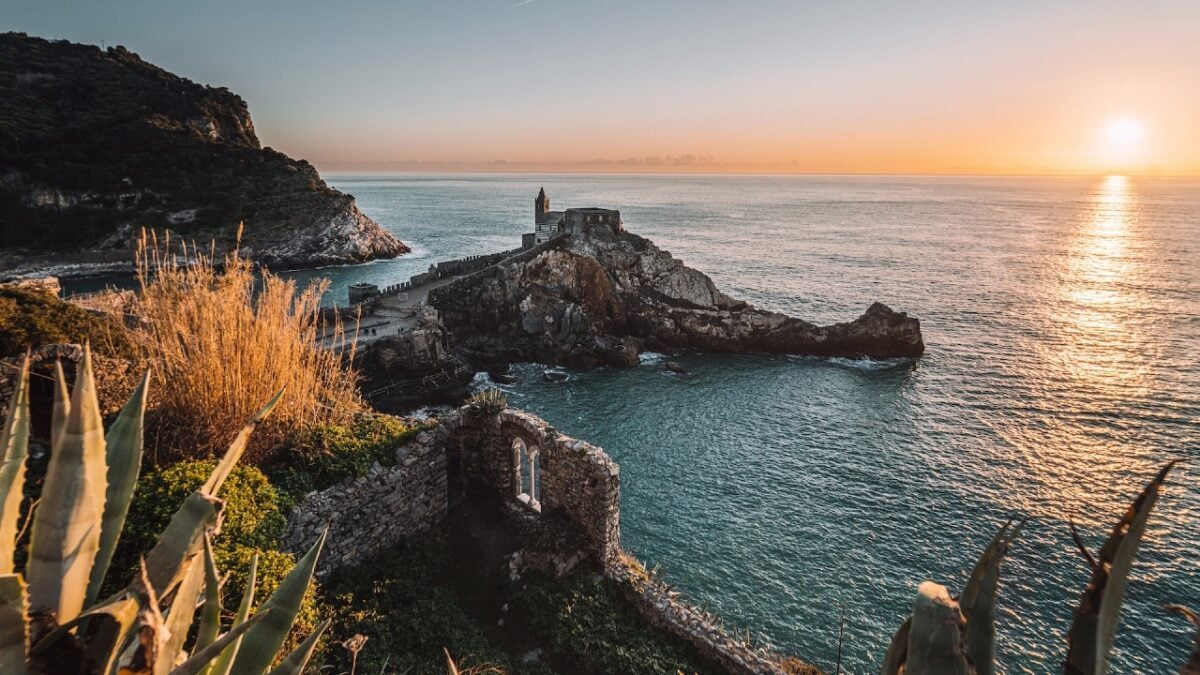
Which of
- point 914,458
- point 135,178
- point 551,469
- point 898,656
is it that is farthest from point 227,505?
point 135,178

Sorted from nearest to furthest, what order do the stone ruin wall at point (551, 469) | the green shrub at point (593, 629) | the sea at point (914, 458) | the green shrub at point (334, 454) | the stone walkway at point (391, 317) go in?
the green shrub at point (334, 454), the green shrub at point (593, 629), the stone ruin wall at point (551, 469), the sea at point (914, 458), the stone walkway at point (391, 317)

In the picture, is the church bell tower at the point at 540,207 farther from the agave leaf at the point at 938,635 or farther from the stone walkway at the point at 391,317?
the agave leaf at the point at 938,635

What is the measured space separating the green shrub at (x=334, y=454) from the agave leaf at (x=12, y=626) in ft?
23.0

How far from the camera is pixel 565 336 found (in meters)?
35.1

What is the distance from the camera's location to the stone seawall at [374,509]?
8.38 m

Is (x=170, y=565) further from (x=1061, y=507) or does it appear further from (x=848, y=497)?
(x=1061, y=507)

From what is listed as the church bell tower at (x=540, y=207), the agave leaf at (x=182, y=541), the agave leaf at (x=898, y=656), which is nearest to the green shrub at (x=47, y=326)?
the agave leaf at (x=182, y=541)

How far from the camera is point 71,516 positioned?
1.93 meters

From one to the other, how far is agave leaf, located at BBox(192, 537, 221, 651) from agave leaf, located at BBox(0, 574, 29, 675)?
0.48 m

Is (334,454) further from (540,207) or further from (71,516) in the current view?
(540,207)

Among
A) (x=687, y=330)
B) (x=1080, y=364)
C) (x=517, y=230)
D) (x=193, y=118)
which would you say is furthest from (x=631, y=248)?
(x=193, y=118)

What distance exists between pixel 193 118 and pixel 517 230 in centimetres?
4718

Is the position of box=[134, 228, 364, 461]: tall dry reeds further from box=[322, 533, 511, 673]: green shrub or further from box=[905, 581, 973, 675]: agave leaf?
box=[905, 581, 973, 675]: agave leaf

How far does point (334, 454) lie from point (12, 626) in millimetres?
7909
